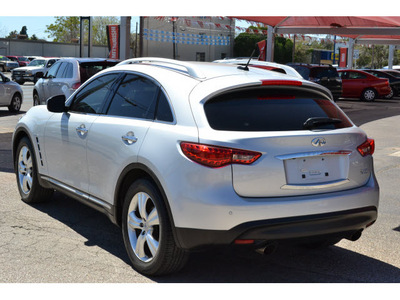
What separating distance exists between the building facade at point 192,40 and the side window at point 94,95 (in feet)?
159

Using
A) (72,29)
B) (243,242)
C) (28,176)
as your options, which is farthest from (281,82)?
(72,29)

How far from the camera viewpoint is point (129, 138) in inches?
183

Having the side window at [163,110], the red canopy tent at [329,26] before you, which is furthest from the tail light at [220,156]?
the red canopy tent at [329,26]

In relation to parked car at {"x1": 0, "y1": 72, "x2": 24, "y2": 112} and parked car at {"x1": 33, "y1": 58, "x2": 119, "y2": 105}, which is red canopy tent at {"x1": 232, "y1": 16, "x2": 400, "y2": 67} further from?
parked car at {"x1": 33, "y1": 58, "x2": 119, "y2": 105}

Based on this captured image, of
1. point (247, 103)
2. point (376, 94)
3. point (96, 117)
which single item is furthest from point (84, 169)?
point (376, 94)

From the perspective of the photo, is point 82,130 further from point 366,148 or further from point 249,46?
point 249,46

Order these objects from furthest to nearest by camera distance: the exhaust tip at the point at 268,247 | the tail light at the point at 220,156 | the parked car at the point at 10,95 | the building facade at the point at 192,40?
the building facade at the point at 192,40
the parked car at the point at 10,95
the exhaust tip at the point at 268,247
the tail light at the point at 220,156

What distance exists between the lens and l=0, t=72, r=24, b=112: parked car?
18281mm

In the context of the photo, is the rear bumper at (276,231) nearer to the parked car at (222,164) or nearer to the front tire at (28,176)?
the parked car at (222,164)

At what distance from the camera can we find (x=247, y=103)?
4297 mm

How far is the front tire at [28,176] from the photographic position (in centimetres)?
651

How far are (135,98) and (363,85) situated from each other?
26265 mm

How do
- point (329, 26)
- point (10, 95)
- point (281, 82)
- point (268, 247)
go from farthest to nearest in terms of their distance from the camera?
1. point (329, 26)
2. point (10, 95)
3. point (281, 82)
4. point (268, 247)
